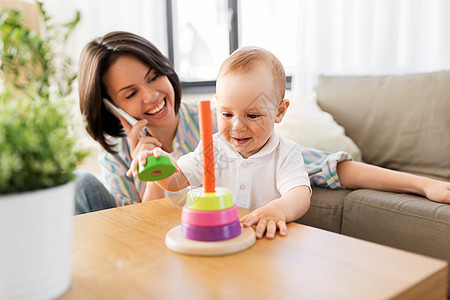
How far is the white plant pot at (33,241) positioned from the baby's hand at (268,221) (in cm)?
33

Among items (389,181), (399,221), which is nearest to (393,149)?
(389,181)

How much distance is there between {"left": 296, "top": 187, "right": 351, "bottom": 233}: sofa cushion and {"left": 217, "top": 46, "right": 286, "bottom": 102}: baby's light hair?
44 centimetres

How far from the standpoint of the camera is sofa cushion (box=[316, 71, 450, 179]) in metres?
1.56

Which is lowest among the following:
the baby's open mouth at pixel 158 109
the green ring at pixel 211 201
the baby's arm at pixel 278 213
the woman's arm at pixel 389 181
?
the woman's arm at pixel 389 181

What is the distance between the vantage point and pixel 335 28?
92.4 inches

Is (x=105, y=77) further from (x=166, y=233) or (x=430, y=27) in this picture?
(x=430, y=27)

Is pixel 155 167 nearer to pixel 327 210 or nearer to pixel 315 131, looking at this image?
pixel 327 210

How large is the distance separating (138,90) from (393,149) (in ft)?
3.17

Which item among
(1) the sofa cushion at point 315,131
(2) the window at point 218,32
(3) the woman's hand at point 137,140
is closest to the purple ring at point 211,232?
(3) the woman's hand at point 137,140

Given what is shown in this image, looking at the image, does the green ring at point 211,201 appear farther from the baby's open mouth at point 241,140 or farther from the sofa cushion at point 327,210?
the sofa cushion at point 327,210

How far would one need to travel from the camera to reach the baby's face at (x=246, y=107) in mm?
904

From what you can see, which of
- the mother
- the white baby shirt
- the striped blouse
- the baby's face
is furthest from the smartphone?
the baby's face

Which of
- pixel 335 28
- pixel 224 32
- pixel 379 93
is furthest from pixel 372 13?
pixel 224 32

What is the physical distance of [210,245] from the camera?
0.67 metres
